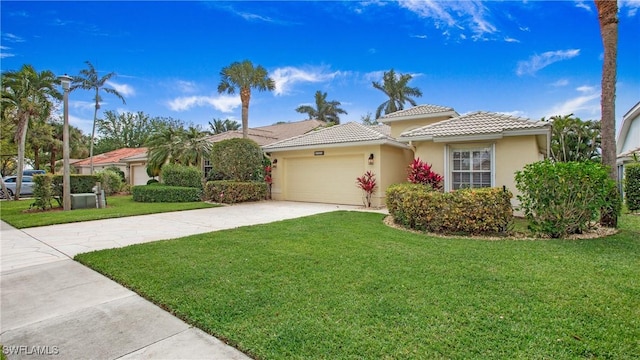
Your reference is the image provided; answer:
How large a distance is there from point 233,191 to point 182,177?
12.0 ft

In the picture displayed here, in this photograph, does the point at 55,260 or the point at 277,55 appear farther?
the point at 277,55

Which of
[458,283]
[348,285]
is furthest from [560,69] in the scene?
[348,285]

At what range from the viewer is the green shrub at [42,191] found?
12.0m

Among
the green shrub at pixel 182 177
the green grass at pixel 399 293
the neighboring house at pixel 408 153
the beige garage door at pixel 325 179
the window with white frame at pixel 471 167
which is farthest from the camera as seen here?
the green shrub at pixel 182 177

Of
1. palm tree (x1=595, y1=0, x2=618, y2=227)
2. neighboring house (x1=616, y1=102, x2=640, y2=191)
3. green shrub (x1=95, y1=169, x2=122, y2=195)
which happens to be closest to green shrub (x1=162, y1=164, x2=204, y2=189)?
green shrub (x1=95, y1=169, x2=122, y2=195)

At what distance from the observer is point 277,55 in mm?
16594

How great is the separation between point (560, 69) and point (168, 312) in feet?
62.3

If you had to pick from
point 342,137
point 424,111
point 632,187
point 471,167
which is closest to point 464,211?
point 471,167

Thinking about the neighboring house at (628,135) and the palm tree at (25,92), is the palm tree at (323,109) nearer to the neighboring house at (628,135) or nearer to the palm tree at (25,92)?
the palm tree at (25,92)

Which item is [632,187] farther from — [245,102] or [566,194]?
[245,102]

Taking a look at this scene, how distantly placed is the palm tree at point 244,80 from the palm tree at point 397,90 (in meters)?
16.7

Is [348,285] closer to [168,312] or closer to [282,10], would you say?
[168,312]

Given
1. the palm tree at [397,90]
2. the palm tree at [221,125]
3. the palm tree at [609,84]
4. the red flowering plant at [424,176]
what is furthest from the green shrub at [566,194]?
the palm tree at [221,125]

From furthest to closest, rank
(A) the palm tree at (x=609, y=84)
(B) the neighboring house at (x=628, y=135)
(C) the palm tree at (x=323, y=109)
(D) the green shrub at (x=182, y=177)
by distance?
(C) the palm tree at (x=323, y=109) < (B) the neighboring house at (x=628, y=135) < (D) the green shrub at (x=182, y=177) < (A) the palm tree at (x=609, y=84)
